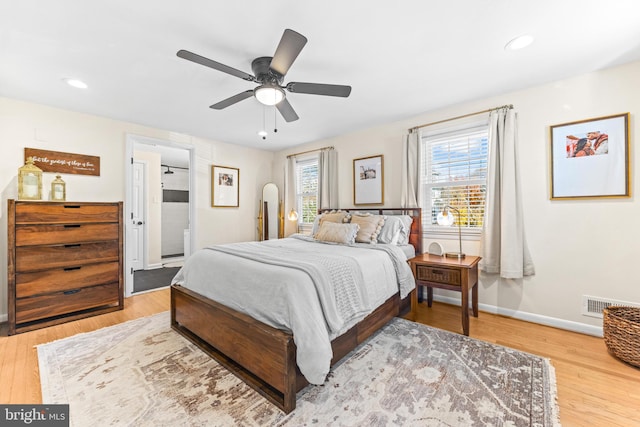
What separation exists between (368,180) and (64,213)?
12.1 ft

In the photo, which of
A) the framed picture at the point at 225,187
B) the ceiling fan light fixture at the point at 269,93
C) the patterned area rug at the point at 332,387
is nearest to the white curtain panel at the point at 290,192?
the framed picture at the point at 225,187

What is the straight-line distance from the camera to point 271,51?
6.73ft

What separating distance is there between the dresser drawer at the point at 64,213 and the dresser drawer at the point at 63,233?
2.3 inches

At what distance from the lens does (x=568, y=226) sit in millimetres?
2564

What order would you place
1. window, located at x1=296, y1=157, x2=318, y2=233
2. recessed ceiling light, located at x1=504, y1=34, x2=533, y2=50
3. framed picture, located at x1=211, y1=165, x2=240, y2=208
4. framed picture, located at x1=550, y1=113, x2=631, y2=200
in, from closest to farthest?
recessed ceiling light, located at x1=504, y1=34, x2=533, y2=50 → framed picture, located at x1=550, y1=113, x2=631, y2=200 → framed picture, located at x1=211, y1=165, x2=240, y2=208 → window, located at x1=296, y1=157, x2=318, y2=233

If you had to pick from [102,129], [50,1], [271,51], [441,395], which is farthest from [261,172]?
[441,395]

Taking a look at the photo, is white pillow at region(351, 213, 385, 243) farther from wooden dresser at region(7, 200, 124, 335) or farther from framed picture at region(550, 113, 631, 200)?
wooden dresser at region(7, 200, 124, 335)

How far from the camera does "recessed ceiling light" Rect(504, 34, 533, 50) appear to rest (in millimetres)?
1912

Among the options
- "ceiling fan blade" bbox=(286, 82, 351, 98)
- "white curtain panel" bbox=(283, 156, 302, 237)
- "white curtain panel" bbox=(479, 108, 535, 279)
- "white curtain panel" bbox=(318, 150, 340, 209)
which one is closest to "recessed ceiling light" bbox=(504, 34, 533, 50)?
"white curtain panel" bbox=(479, 108, 535, 279)

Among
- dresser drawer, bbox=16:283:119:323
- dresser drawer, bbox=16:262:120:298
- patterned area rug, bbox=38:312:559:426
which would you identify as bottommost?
patterned area rug, bbox=38:312:559:426

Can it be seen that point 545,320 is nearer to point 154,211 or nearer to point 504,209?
point 504,209

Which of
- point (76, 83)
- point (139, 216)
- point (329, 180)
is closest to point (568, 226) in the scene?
point (329, 180)

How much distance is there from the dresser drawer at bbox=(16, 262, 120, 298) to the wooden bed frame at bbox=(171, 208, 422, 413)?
3.97ft

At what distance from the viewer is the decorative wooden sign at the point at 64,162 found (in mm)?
3041
